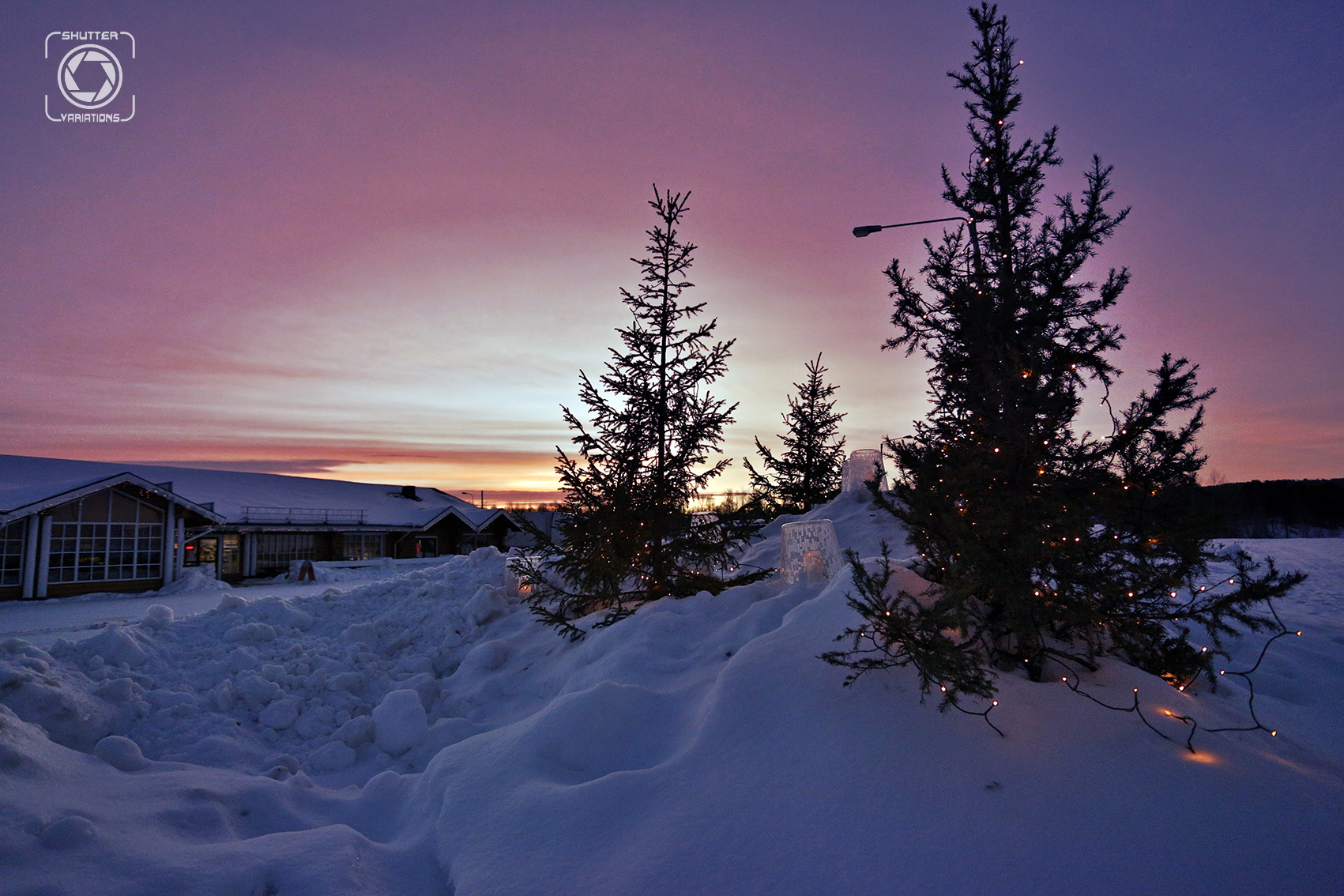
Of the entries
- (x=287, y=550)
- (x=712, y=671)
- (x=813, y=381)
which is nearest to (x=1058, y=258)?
(x=712, y=671)

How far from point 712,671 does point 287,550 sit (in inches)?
1374

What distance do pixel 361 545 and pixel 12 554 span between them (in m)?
15.7

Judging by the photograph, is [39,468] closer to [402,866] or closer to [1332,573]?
[402,866]

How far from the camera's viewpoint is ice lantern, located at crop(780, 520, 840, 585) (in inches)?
347

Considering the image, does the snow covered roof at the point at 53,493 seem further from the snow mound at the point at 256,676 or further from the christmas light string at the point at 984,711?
the christmas light string at the point at 984,711

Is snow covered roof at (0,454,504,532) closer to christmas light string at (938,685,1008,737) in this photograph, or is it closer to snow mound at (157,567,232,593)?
snow mound at (157,567,232,593)

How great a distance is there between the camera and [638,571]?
9.88 meters

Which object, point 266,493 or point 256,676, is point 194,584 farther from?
point 256,676

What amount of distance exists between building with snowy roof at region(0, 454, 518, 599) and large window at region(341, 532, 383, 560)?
6 cm

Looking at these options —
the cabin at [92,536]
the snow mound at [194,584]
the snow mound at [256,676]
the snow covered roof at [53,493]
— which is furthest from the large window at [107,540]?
the snow mound at [256,676]

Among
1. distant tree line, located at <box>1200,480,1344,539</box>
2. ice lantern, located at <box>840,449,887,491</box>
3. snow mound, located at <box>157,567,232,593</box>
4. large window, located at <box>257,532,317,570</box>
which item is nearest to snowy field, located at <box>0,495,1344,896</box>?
ice lantern, located at <box>840,449,887,491</box>

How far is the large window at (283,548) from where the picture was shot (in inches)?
1265

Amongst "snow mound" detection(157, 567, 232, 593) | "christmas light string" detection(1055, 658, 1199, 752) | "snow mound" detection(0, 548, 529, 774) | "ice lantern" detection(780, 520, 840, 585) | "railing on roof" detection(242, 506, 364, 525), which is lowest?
"snow mound" detection(157, 567, 232, 593)

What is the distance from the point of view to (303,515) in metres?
33.8
